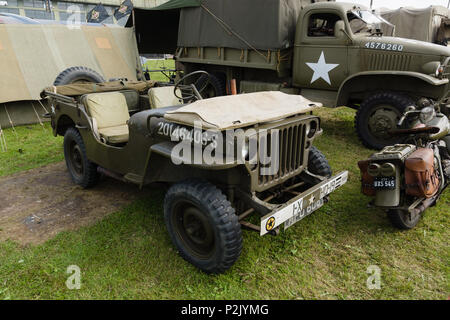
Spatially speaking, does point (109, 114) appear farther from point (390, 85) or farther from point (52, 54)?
point (52, 54)

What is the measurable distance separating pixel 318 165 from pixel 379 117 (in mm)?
2773

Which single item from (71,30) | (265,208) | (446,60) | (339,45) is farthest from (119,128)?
(71,30)

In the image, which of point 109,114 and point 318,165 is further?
point 109,114

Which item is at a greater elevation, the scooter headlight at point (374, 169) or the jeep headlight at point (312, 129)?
the jeep headlight at point (312, 129)

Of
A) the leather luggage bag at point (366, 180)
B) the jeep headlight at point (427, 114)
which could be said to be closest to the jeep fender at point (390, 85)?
the jeep headlight at point (427, 114)

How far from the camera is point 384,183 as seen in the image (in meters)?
2.97

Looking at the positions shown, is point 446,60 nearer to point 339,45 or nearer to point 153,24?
point 339,45

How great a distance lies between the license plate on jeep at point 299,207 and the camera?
242cm

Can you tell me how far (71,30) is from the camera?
823 cm

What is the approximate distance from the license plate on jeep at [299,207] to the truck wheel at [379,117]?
2819 mm

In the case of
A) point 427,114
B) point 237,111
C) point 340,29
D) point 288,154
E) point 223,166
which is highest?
point 340,29

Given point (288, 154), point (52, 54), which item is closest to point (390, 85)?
point (288, 154)

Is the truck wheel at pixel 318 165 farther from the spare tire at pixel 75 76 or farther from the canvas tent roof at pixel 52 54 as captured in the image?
the canvas tent roof at pixel 52 54

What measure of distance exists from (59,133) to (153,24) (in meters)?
6.14
